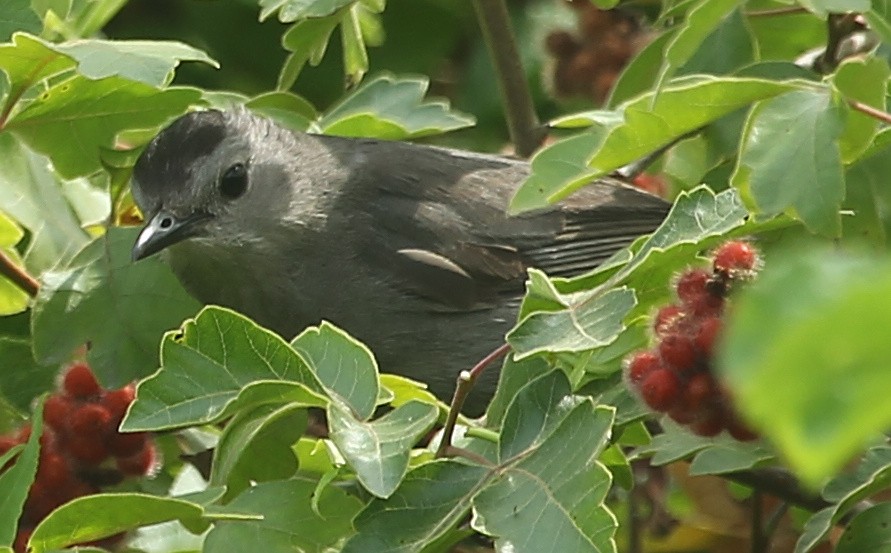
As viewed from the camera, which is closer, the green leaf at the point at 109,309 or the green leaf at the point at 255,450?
the green leaf at the point at 255,450

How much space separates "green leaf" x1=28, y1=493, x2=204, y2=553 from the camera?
5.42 feet

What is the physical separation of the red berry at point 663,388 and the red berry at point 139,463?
0.92 meters

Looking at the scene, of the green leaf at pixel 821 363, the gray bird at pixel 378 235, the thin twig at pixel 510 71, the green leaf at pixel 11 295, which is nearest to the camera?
the green leaf at pixel 821 363

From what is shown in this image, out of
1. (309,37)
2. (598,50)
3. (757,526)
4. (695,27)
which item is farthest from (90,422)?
(598,50)

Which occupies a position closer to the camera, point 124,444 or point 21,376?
point 124,444

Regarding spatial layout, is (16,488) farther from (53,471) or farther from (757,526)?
(757,526)

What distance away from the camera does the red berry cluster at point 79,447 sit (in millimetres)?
2080

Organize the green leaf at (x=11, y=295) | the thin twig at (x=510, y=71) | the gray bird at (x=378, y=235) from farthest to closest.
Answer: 1. the gray bird at (x=378, y=235)
2. the thin twig at (x=510, y=71)
3. the green leaf at (x=11, y=295)

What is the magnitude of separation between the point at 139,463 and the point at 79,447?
0.13m

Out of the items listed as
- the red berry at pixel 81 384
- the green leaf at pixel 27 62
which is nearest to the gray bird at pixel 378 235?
the red berry at pixel 81 384

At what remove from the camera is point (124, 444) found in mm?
2127

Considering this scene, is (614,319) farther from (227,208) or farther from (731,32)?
(227,208)

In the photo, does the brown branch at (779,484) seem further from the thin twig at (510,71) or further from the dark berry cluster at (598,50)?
the dark berry cluster at (598,50)

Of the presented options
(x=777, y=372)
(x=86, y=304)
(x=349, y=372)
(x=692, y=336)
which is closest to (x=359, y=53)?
(x=86, y=304)
